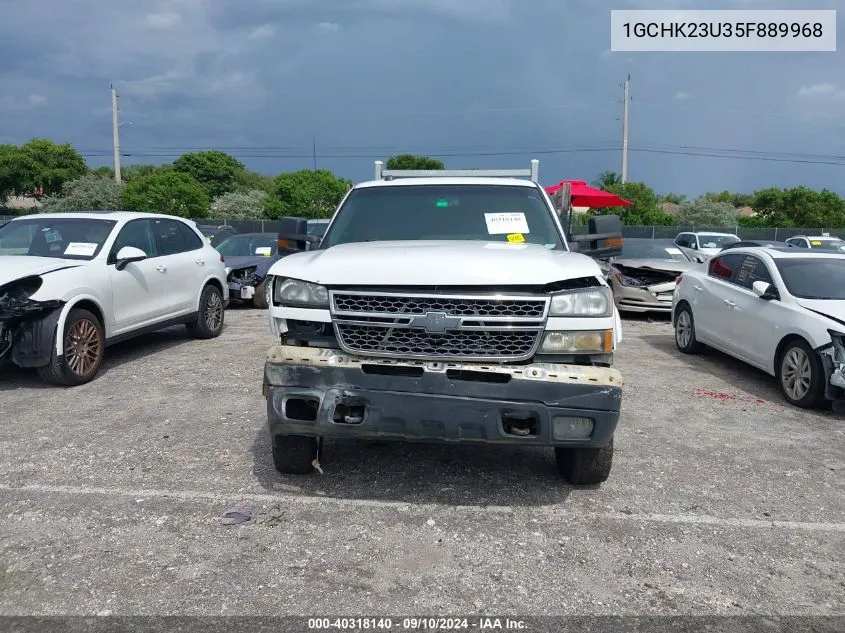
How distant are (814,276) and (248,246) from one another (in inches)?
406

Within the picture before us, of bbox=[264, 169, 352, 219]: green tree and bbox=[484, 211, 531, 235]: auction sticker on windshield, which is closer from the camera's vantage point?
bbox=[484, 211, 531, 235]: auction sticker on windshield

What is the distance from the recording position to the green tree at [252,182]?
70.9 meters

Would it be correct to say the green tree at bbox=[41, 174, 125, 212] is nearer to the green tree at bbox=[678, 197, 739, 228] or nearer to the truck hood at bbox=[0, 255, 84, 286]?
the green tree at bbox=[678, 197, 739, 228]

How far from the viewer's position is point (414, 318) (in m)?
3.74

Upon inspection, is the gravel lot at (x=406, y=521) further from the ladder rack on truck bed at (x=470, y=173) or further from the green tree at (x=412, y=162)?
the green tree at (x=412, y=162)

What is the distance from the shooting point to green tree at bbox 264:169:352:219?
149 ft

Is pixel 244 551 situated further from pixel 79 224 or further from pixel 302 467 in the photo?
pixel 79 224

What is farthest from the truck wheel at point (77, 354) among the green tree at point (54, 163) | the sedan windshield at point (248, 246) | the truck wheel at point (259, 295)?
the green tree at point (54, 163)

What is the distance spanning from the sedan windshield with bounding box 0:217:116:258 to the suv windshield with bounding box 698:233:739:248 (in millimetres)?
19473

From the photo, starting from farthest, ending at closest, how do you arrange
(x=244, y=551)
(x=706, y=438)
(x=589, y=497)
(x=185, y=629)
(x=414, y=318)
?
(x=706, y=438) < (x=589, y=497) < (x=414, y=318) < (x=244, y=551) < (x=185, y=629)

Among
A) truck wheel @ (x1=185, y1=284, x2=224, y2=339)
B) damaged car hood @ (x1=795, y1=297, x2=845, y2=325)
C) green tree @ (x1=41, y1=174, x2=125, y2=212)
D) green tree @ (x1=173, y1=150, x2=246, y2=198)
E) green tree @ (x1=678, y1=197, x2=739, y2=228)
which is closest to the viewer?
damaged car hood @ (x1=795, y1=297, x2=845, y2=325)

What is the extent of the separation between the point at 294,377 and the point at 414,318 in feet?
2.36

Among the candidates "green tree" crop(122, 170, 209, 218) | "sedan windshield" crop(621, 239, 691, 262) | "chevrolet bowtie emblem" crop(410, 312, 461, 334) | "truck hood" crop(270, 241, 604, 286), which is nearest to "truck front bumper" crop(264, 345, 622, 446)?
"chevrolet bowtie emblem" crop(410, 312, 461, 334)

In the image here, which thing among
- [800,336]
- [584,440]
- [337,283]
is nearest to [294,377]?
[337,283]
